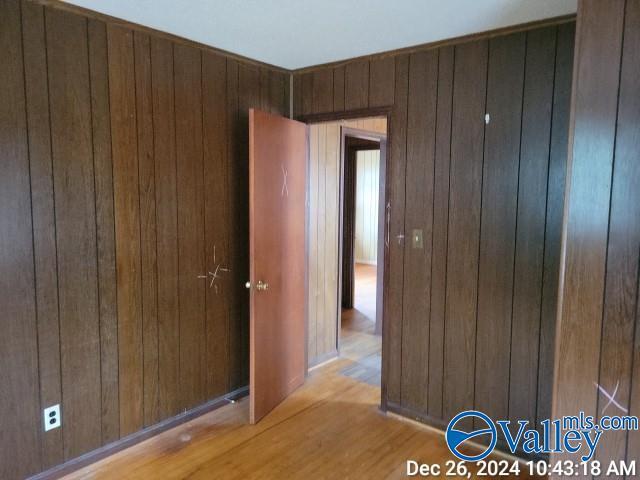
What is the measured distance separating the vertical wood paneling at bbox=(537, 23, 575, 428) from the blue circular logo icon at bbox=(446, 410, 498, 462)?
0.99 feet

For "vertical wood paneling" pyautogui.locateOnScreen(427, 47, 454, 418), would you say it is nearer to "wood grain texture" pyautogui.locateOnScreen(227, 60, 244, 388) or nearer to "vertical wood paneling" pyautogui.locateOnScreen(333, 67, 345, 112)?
"vertical wood paneling" pyautogui.locateOnScreen(333, 67, 345, 112)

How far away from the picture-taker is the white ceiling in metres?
2.21

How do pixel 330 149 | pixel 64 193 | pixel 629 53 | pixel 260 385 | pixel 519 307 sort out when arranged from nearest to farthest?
pixel 629 53 → pixel 64 193 → pixel 519 307 → pixel 260 385 → pixel 330 149

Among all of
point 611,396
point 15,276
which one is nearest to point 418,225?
point 611,396

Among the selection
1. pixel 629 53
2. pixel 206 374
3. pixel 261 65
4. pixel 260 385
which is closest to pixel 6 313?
pixel 206 374

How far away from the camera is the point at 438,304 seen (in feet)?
9.30

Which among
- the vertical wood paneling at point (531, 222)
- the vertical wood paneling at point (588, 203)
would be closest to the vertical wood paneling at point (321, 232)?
the vertical wood paneling at point (531, 222)

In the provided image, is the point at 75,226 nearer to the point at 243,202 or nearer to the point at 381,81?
the point at 243,202

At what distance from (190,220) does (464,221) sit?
166 cm

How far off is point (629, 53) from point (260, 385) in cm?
257

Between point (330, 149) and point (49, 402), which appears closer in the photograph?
point (49, 402)

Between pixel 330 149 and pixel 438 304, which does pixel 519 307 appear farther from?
pixel 330 149

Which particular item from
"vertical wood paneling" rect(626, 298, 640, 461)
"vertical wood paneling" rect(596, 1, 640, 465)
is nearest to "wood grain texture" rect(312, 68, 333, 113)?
"vertical wood paneling" rect(596, 1, 640, 465)

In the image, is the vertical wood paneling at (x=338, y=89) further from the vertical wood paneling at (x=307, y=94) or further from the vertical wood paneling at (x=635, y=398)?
the vertical wood paneling at (x=635, y=398)
